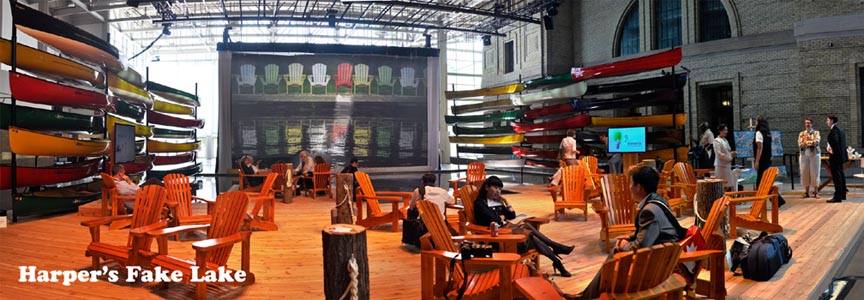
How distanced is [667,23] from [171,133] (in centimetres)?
1620

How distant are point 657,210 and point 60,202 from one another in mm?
9214

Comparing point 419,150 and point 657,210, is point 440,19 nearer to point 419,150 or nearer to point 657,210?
point 419,150

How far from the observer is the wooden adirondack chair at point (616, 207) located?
18.4 feet

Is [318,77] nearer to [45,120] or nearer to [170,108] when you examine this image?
[170,108]

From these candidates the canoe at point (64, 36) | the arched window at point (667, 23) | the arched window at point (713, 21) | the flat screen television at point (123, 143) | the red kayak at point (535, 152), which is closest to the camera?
the canoe at point (64, 36)

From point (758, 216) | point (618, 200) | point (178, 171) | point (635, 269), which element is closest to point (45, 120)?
point (178, 171)

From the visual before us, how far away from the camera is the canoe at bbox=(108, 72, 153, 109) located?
11.9m

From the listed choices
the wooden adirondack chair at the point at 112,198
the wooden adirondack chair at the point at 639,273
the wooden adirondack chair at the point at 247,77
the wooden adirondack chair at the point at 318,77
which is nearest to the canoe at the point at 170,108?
the wooden adirondack chair at the point at 247,77

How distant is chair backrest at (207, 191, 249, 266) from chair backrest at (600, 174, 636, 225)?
11.6 feet

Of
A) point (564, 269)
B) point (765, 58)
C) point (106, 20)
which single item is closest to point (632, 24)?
point (765, 58)

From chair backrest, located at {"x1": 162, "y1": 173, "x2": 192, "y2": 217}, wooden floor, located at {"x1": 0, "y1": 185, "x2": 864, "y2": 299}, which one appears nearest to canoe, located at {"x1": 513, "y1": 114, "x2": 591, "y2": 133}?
wooden floor, located at {"x1": 0, "y1": 185, "x2": 864, "y2": 299}

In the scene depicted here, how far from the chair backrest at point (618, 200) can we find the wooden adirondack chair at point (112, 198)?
5552mm

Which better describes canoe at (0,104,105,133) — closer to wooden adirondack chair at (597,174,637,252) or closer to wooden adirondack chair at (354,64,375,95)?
wooden adirondack chair at (354,64,375,95)

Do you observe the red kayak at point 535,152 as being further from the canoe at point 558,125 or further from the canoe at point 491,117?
the canoe at point 491,117
